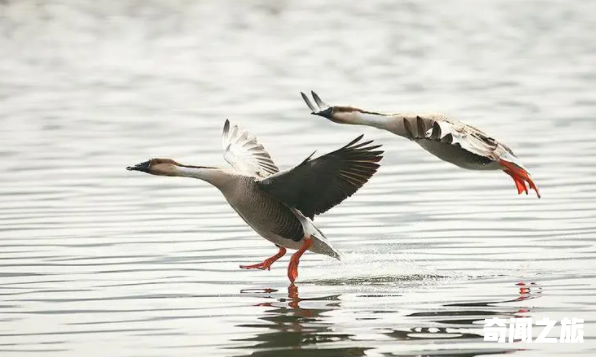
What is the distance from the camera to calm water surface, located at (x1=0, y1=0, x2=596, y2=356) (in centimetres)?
1034

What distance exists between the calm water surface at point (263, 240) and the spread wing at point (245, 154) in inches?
29.8

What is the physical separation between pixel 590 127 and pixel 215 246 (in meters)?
8.97

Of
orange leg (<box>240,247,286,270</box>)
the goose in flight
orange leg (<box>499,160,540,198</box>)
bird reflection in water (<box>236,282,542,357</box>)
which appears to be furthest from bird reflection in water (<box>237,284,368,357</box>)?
orange leg (<box>499,160,540,198</box>)

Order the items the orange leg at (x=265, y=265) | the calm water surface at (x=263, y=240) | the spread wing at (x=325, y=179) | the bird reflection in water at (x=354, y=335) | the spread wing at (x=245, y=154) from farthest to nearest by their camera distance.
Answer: the spread wing at (x=245, y=154), the orange leg at (x=265, y=265), the spread wing at (x=325, y=179), the calm water surface at (x=263, y=240), the bird reflection in water at (x=354, y=335)

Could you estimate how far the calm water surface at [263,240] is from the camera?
10336 mm

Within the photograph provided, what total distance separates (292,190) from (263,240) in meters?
2.28

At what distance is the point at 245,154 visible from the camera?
13.8 meters

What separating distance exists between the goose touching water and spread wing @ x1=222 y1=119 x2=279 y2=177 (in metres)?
0.52

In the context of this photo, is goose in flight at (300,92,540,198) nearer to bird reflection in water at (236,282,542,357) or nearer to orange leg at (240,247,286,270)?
orange leg at (240,247,286,270)

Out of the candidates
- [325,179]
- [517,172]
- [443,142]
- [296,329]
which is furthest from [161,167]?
[517,172]

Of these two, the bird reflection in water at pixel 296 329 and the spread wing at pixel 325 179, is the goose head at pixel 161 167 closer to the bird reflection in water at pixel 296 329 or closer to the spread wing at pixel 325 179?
the spread wing at pixel 325 179

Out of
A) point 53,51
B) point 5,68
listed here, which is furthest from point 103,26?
point 5,68

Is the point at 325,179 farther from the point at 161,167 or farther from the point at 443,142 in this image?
the point at 161,167

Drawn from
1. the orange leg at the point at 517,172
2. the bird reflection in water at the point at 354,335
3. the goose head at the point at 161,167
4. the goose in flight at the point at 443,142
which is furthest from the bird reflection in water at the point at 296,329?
the orange leg at the point at 517,172
